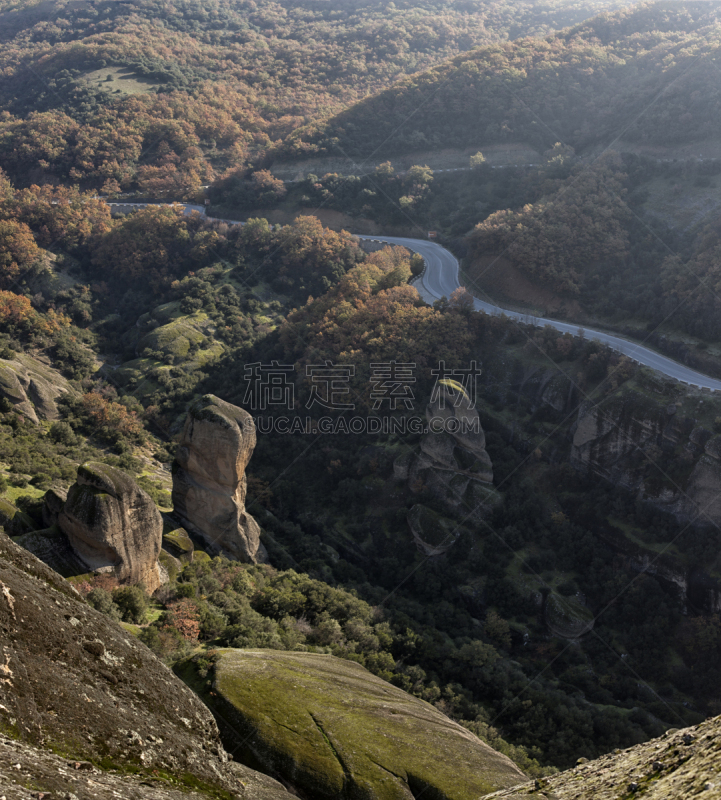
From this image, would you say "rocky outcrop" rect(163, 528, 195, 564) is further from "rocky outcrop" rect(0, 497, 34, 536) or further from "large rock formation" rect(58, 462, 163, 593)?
"rocky outcrop" rect(0, 497, 34, 536)

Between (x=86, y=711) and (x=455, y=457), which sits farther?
(x=455, y=457)

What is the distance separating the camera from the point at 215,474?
27484 millimetres

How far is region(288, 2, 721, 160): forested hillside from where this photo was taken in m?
61.7

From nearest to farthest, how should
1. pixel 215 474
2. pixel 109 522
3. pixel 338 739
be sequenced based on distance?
pixel 338 739 → pixel 109 522 → pixel 215 474

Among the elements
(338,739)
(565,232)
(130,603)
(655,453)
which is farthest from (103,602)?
(565,232)

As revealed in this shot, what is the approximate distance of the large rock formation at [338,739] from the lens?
1310 cm

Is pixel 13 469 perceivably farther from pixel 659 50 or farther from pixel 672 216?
pixel 659 50

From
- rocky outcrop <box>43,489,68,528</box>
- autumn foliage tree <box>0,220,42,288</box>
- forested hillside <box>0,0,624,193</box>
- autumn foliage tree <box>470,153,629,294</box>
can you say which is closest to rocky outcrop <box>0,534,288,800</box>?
rocky outcrop <box>43,489,68,528</box>

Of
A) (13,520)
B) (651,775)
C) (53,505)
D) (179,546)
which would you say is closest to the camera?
(651,775)

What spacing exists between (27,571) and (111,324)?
46.7 meters

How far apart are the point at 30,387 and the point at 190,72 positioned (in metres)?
64.1

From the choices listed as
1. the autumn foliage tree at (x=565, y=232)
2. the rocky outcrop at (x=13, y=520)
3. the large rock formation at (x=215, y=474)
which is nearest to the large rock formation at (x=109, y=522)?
the rocky outcrop at (x=13, y=520)

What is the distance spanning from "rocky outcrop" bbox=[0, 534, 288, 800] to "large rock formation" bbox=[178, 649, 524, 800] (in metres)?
2.15

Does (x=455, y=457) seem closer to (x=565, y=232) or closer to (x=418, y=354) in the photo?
(x=418, y=354)
